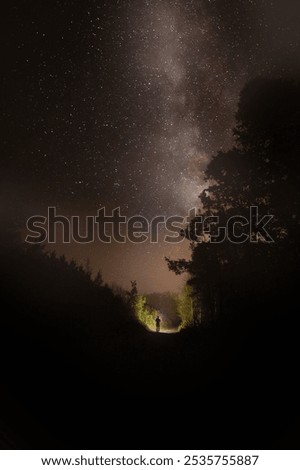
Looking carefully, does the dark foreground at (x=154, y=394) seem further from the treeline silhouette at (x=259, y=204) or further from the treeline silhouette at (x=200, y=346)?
the treeline silhouette at (x=259, y=204)

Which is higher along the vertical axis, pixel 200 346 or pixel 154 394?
pixel 200 346

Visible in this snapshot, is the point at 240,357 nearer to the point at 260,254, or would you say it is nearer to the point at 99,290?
the point at 260,254

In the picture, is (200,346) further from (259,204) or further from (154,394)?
(259,204)

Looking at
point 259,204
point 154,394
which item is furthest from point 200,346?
point 259,204

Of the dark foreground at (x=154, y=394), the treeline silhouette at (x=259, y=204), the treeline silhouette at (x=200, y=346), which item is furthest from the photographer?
the treeline silhouette at (x=259, y=204)

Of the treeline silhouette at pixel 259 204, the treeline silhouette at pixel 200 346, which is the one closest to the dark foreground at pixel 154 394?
the treeline silhouette at pixel 200 346

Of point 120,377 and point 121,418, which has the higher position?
point 120,377

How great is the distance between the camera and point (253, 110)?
7.56m

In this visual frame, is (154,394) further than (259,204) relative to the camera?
No

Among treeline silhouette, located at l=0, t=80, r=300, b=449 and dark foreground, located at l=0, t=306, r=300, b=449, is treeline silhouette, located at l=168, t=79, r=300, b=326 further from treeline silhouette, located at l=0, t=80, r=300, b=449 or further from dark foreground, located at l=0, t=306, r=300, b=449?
dark foreground, located at l=0, t=306, r=300, b=449

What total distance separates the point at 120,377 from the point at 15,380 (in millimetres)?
2239

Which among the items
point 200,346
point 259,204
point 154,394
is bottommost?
point 154,394

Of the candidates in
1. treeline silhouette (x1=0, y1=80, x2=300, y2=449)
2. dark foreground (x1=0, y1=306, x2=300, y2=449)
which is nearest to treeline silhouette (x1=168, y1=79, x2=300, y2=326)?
treeline silhouette (x1=0, y1=80, x2=300, y2=449)

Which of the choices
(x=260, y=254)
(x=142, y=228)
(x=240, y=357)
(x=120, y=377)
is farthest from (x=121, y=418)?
(x=142, y=228)
